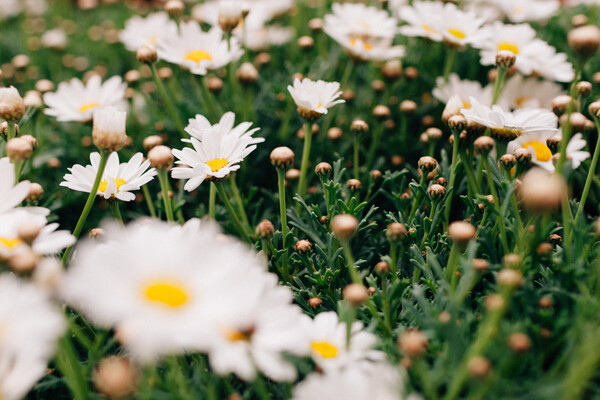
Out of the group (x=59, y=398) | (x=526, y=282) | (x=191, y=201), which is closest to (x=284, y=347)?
(x=526, y=282)

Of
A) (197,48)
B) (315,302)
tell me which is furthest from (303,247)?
(197,48)

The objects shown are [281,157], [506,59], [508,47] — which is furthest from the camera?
[508,47]

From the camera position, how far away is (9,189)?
1.30m

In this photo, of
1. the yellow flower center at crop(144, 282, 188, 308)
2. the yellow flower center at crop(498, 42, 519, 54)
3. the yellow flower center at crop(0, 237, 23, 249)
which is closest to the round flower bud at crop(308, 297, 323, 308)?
the yellow flower center at crop(144, 282, 188, 308)

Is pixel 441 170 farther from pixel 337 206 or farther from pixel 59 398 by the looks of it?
pixel 59 398

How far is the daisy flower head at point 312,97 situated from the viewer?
→ 1641mm

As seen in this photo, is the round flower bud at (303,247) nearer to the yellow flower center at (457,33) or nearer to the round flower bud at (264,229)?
the round flower bud at (264,229)

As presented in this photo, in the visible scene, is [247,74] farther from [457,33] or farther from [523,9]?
[523,9]

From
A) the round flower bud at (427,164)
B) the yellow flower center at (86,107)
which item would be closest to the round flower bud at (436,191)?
the round flower bud at (427,164)

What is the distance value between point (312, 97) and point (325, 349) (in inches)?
32.6

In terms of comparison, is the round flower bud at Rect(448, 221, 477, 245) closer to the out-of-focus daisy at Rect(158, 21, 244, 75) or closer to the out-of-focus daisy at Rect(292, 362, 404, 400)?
the out-of-focus daisy at Rect(292, 362, 404, 400)

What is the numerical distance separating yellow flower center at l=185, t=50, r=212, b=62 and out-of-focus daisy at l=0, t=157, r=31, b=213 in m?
0.97

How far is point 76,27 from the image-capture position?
3.65m

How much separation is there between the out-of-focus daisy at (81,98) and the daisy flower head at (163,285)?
111 cm
